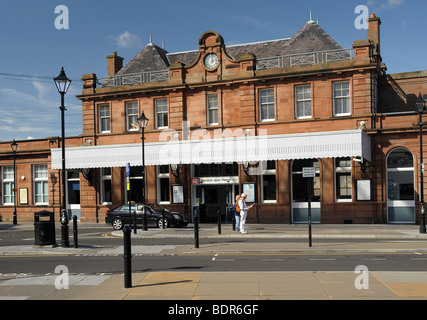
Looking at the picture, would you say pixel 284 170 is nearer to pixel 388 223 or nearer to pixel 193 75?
pixel 388 223

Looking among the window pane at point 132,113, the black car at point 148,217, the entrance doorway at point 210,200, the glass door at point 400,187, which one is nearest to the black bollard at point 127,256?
the black car at point 148,217

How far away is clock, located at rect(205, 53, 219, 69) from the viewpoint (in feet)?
103

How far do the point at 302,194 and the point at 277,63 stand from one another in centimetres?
824

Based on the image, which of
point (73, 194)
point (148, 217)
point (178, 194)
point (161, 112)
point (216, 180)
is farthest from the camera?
point (73, 194)

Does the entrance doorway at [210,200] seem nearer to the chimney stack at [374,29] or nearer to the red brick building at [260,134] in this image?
the red brick building at [260,134]

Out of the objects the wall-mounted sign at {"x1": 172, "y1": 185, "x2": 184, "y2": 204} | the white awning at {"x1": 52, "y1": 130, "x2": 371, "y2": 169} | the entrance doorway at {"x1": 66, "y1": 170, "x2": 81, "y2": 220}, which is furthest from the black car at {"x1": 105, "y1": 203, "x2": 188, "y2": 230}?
the entrance doorway at {"x1": 66, "y1": 170, "x2": 81, "y2": 220}

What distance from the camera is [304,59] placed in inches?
→ 1192

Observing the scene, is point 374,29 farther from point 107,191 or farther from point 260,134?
point 107,191

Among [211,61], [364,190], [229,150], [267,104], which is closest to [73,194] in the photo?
[229,150]

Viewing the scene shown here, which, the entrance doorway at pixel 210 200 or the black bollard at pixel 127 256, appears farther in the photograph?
the entrance doorway at pixel 210 200

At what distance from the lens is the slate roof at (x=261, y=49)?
31.1 metres

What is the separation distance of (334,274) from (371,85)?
18825mm

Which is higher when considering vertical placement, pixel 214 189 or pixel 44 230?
pixel 214 189

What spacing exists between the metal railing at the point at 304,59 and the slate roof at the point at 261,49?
657mm
